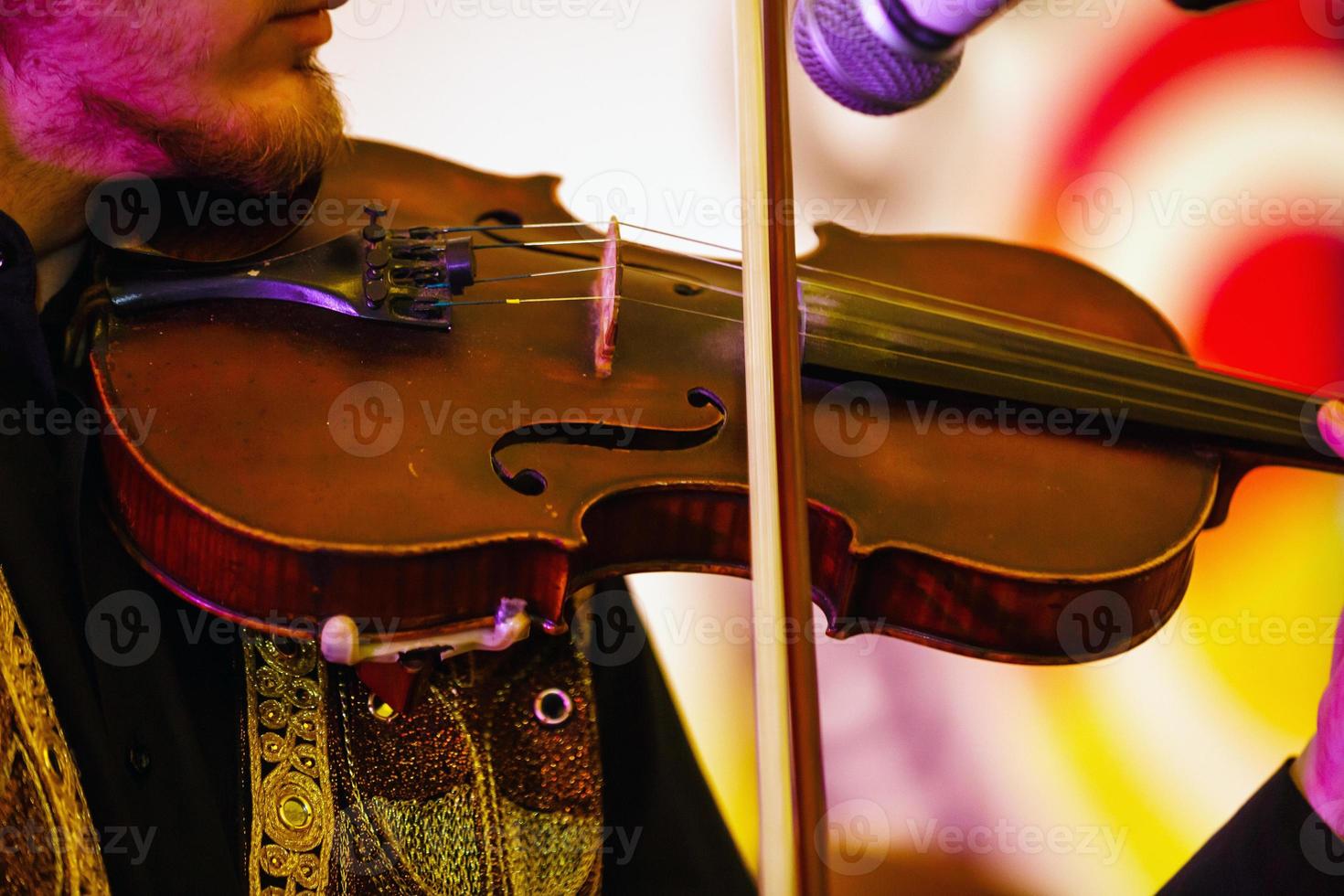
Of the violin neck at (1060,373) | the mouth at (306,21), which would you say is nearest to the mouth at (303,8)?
the mouth at (306,21)

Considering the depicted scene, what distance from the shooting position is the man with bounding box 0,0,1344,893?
630mm

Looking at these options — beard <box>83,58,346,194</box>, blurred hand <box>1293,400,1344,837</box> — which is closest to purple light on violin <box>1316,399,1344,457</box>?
blurred hand <box>1293,400,1344,837</box>

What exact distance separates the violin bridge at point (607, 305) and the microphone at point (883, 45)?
0.19 m

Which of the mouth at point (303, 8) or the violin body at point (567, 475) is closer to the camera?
the violin body at point (567, 475)

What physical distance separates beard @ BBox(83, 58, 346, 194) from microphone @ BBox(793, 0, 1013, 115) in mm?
361

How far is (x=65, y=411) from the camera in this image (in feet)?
2.26

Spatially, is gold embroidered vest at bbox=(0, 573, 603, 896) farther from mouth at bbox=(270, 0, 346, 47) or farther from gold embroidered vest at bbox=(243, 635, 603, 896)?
mouth at bbox=(270, 0, 346, 47)

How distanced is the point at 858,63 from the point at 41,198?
21.7 inches

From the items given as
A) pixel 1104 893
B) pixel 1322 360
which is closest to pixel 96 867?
pixel 1104 893

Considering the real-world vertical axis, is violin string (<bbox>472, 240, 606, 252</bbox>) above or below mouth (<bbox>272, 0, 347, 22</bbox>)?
below

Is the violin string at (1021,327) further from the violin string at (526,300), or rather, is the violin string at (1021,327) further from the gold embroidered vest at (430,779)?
the gold embroidered vest at (430,779)

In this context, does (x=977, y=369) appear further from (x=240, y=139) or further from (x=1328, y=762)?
(x=240, y=139)

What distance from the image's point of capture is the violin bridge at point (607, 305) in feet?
2.36

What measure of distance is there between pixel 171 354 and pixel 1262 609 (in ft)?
4.28
